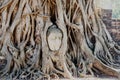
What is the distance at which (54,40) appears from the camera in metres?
4.46

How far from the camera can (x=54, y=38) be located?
176 inches

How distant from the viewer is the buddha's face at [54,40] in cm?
445

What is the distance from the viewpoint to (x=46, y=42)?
446 cm

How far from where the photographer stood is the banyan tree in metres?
4.43

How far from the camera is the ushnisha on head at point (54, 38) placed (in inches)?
175

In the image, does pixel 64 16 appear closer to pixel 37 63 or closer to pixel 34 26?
pixel 34 26

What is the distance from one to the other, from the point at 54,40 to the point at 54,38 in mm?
26

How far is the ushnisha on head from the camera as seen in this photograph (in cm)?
445

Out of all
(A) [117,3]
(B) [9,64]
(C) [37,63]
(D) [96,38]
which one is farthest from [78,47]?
(A) [117,3]

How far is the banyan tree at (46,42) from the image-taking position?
4.43 metres

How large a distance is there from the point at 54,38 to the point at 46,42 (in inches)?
4.6

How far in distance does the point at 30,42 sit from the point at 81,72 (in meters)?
0.79

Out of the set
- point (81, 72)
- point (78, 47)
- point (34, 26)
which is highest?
point (34, 26)

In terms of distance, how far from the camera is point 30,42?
181 inches
